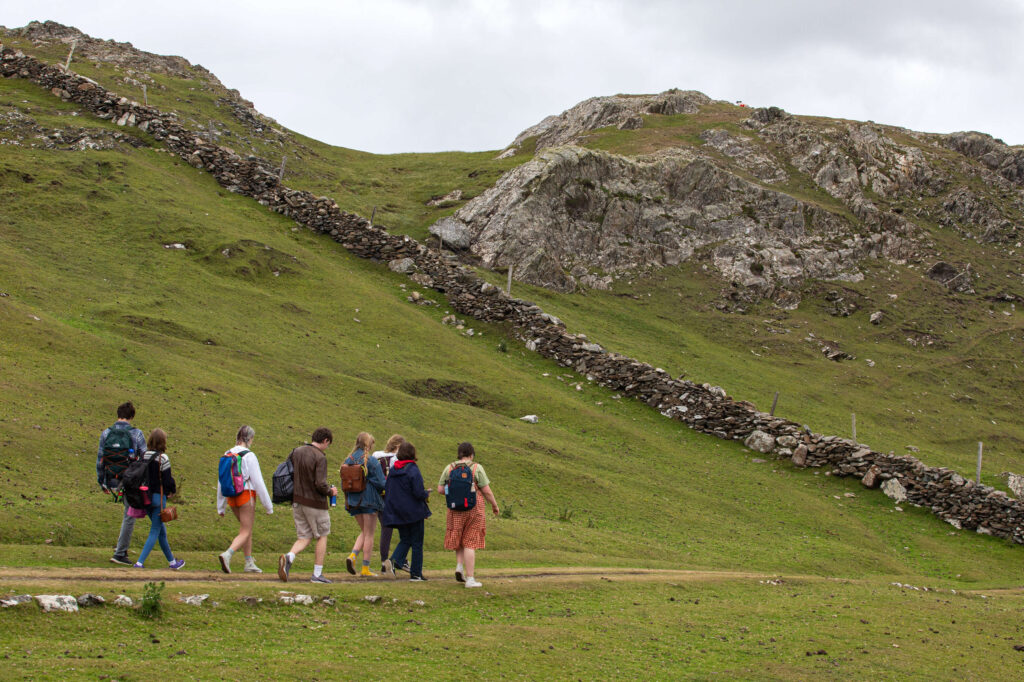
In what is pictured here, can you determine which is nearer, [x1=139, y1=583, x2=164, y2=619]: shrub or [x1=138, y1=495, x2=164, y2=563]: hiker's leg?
[x1=139, y1=583, x2=164, y2=619]: shrub

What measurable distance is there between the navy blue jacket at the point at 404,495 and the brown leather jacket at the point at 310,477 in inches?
46.3

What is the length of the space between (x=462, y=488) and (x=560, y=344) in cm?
2678

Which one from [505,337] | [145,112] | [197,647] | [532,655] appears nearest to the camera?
[197,647]

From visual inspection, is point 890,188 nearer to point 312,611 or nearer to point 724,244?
point 724,244

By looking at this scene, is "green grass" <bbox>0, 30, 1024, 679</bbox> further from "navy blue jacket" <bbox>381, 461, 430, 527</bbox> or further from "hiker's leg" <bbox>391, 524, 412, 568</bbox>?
"navy blue jacket" <bbox>381, 461, 430, 527</bbox>

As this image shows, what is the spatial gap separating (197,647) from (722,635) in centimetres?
884

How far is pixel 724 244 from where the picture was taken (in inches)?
2373

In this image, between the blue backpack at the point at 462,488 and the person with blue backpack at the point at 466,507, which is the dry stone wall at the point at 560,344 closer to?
the person with blue backpack at the point at 466,507

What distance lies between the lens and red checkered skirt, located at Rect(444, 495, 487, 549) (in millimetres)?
14773

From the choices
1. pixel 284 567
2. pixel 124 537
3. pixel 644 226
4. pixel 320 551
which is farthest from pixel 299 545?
pixel 644 226

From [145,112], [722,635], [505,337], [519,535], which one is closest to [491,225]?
[505,337]

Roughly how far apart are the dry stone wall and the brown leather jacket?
25319mm

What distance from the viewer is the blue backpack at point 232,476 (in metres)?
14.2

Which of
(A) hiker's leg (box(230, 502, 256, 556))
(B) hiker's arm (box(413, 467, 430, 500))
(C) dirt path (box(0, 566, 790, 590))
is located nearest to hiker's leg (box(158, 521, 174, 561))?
(C) dirt path (box(0, 566, 790, 590))
